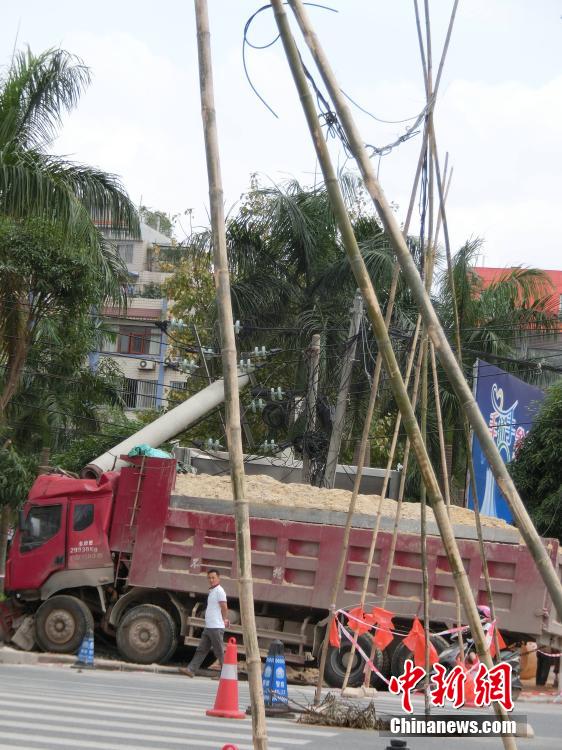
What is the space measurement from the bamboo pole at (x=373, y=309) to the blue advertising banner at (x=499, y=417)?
59.8ft

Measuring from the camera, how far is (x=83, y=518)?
17.9m

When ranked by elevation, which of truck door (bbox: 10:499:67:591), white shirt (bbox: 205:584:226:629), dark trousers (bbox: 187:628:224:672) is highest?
truck door (bbox: 10:499:67:591)

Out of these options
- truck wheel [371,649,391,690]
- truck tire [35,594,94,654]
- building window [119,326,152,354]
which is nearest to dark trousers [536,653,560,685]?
truck wheel [371,649,391,690]

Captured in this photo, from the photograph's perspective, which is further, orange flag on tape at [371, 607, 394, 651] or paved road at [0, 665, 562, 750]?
orange flag on tape at [371, 607, 394, 651]

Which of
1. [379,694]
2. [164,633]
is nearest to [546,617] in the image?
[379,694]

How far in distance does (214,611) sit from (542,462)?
39.9 feet

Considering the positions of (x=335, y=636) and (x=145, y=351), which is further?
(x=145, y=351)

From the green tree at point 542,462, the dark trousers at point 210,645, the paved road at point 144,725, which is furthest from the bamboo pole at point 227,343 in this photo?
the green tree at point 542,462

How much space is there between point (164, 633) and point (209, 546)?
1.51 m

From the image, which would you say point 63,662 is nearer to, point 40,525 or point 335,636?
point 40,525

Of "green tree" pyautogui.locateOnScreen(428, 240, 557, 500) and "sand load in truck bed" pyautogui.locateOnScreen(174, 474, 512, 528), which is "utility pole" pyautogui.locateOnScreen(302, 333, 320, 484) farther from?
"sand load in truck bed" pyautogui.locateOnScreen(174, 474, 512, 528)

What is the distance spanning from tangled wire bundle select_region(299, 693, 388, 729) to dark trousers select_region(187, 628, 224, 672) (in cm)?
517

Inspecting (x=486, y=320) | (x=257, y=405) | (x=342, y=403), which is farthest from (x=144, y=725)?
(x=486, y=320)

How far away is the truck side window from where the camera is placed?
1791 cm
